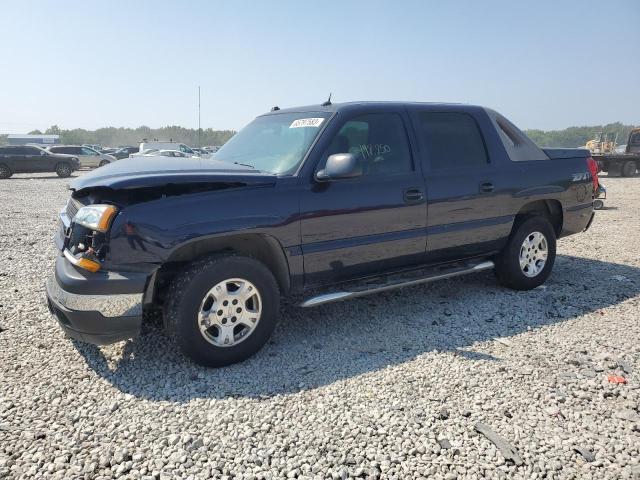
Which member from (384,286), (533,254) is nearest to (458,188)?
(384,286)

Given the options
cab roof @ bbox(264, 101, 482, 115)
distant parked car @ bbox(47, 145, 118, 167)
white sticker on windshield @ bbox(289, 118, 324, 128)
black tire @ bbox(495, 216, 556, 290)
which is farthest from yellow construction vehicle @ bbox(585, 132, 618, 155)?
distant parked car @ bbox(47, 145, 118, 167)

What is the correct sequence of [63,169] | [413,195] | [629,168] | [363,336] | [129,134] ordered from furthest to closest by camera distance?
[129,134] → [63,169] → [629,168] → [413,195] → [363,336]

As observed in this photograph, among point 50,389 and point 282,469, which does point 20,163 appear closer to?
point 50,389

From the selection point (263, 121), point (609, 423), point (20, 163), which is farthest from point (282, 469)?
point (20, 163)

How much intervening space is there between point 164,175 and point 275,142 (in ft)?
4.03

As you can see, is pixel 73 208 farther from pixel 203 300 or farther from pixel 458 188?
pixel 458 188

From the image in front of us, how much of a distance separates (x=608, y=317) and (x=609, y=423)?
187 centimetres

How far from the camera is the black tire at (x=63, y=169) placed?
77.6 feet

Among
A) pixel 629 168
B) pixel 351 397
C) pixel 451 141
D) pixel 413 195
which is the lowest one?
pixel 351 397

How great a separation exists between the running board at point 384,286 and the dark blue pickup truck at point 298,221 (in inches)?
0.6

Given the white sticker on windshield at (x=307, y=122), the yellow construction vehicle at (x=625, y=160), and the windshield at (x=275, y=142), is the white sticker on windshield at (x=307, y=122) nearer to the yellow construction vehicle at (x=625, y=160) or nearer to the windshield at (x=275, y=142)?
the windshield at (x=275, y=142)

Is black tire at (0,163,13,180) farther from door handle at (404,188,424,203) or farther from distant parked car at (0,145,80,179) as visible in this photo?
door handle at (404,188,424,203)

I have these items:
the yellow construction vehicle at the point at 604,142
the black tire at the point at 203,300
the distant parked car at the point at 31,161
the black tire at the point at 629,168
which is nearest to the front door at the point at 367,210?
the black tire at the point at 203,300

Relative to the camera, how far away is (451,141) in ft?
14.1
